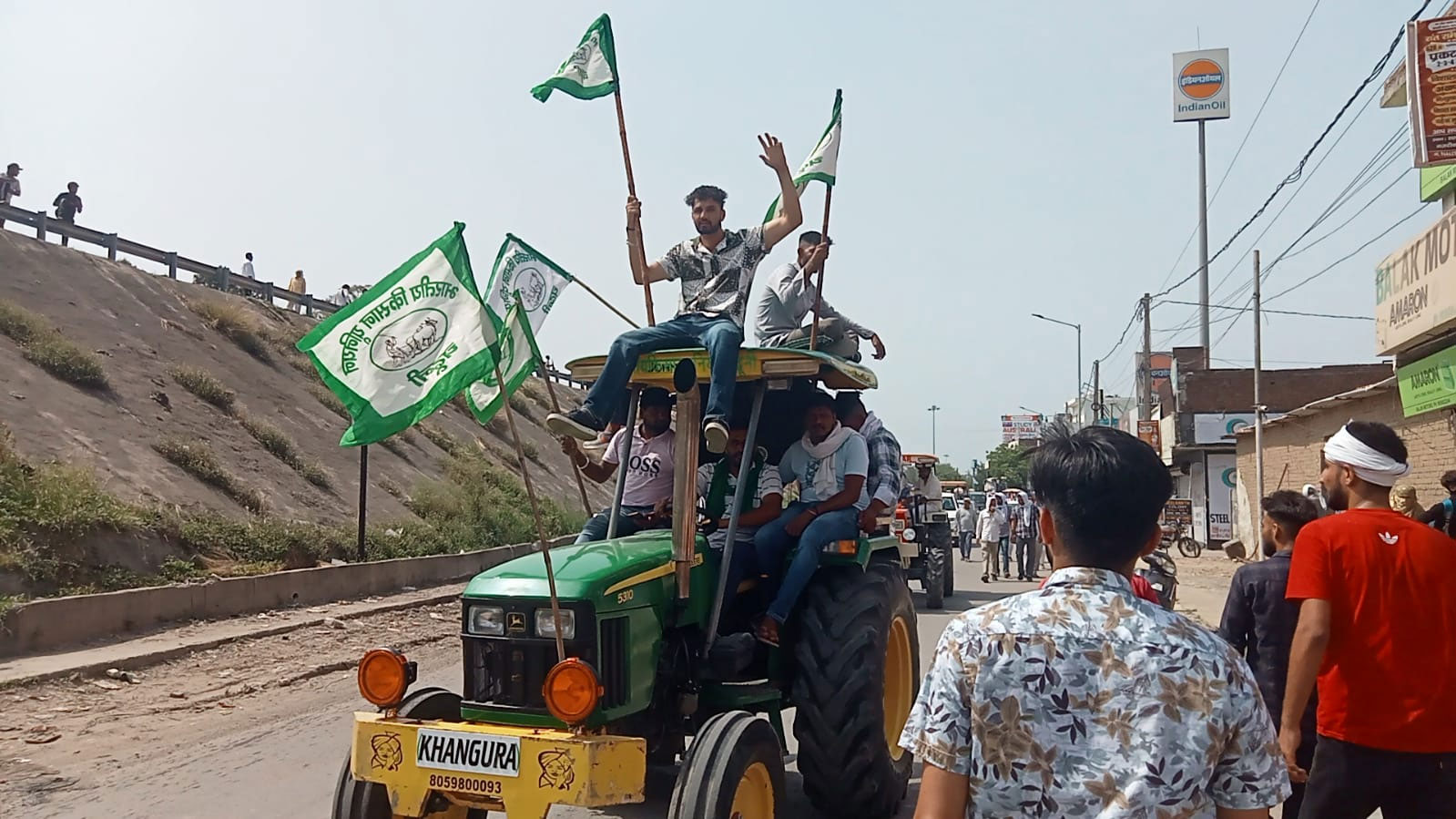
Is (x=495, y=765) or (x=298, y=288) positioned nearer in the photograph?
(x=495, y=765)

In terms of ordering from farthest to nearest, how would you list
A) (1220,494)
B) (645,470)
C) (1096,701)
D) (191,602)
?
(1220,494) → (191,602) → (645,470) → (1096,701)

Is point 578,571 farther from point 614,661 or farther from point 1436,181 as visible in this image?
point 1436,181

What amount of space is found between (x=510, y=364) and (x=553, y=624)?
2135 mm

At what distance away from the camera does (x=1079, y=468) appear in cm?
228

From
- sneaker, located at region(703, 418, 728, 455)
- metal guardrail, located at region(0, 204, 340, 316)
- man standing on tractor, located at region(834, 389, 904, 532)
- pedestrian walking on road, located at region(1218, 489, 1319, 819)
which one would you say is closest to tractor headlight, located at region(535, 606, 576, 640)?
sneaker, located at region(703, 418, 728, 455)

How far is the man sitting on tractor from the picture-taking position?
5.96 metres

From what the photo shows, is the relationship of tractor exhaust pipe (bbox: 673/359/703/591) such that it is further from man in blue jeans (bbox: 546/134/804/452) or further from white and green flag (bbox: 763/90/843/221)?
white and green flag (bbox: 763/90/843/221)

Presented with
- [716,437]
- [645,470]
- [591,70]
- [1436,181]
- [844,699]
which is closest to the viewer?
[716,437]

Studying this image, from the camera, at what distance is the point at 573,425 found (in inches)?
206

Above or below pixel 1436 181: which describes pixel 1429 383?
below

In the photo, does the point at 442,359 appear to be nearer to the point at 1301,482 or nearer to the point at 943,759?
the point at 943,759

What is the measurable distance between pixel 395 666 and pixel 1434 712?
3.77m

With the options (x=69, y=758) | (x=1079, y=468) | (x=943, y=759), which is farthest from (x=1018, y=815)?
(x=69, y=758)

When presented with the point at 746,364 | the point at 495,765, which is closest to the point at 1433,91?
the point at 746,364
